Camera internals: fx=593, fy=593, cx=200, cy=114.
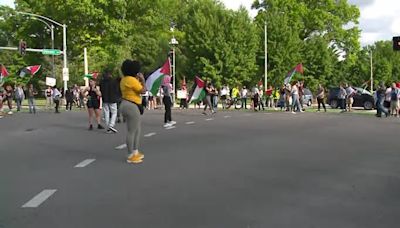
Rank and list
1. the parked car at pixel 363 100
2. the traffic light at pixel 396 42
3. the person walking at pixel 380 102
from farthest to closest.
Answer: the parked car at pixel 363 100 < the traffic light at pixel 396 42 < the person walking at pixel 380 102

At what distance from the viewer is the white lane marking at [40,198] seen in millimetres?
6887

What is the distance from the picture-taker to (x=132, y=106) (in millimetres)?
10172

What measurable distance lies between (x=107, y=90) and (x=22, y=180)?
8.19 meters

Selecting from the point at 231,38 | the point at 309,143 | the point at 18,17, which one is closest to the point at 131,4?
the point at 231,38

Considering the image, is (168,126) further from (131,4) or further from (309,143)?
(131,4)

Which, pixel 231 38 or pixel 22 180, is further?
pixel 231 38

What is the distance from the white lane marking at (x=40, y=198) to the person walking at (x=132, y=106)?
257 centimetres

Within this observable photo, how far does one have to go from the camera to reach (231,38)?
5384 centimetres

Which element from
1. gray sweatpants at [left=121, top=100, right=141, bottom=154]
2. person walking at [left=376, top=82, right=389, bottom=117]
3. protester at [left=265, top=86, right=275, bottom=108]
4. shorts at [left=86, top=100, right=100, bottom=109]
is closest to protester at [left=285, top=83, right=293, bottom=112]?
person walking at [left=376, top=82, right=389, bottom=117]

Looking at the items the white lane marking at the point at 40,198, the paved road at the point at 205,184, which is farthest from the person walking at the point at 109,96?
the white lane marking at the point at 40,198

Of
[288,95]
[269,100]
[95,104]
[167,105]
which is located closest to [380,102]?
[288,95]

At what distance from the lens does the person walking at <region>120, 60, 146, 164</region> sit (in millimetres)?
10125

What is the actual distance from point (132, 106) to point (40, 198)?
3.26 meters

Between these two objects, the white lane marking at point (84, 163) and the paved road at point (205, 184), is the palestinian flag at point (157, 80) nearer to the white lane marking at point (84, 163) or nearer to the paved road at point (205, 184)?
the paved road at point (205, 184)
